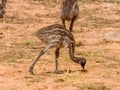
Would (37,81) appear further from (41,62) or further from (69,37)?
(41,62)

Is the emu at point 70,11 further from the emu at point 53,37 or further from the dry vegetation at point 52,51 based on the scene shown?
the emu at point 53,37

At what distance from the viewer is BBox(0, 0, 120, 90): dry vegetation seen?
33.0 ft

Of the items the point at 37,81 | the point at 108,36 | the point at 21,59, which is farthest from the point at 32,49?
the point at 37,81

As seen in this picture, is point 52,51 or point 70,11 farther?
point 70,11

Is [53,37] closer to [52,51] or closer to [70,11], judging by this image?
[52,51]

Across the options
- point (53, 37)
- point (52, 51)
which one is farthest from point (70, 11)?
point (53, 37)

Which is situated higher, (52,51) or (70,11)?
(70,11)

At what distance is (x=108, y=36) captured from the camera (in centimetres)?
1577

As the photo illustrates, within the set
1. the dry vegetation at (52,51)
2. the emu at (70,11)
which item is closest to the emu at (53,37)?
the dry vegetation at (52,51)

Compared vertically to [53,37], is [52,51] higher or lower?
lower

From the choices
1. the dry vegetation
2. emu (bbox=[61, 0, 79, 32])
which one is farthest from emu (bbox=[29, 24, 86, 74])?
emu (bbox=[61, 0, 79, 32])

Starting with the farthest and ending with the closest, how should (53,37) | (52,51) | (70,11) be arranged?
(70,11) → (52,51) → (53,37)

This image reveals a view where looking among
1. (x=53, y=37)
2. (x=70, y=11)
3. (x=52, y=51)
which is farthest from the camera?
(x=70, y=11)

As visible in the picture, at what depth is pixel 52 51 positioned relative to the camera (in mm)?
14102
